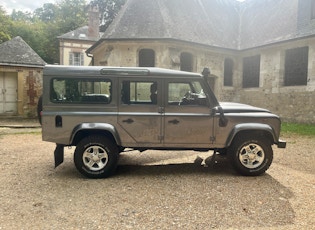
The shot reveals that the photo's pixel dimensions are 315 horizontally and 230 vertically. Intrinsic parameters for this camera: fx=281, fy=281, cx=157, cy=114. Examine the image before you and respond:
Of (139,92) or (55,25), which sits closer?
(139,92)

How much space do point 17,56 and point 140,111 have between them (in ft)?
49.3

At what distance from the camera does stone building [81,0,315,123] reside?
15.9 m

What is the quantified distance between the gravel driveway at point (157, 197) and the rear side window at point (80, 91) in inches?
56.4

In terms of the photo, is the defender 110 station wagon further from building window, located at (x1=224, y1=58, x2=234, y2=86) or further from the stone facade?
building window, located at (x1=224, y1=58, x2=234, y2=86)

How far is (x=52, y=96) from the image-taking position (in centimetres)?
503

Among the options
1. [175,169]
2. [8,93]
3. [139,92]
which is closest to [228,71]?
[8,93]

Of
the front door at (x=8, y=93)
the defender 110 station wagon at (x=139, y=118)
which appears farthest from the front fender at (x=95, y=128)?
the front door at (x=8, y=93)

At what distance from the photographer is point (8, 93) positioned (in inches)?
682

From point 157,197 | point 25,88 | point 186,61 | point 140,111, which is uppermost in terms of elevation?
point 186,61

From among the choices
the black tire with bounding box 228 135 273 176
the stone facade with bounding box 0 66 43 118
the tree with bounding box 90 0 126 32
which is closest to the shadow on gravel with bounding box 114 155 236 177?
the black tire with bounding box 228 135 273 176

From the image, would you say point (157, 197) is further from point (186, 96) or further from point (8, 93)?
point (8, 93)

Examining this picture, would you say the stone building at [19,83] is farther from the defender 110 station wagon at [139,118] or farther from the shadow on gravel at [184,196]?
the defender 110 station wagon at [139,118]

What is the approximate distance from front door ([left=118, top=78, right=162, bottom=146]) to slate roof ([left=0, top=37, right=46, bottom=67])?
13955 millimetres

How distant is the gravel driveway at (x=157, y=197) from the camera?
3430mm
